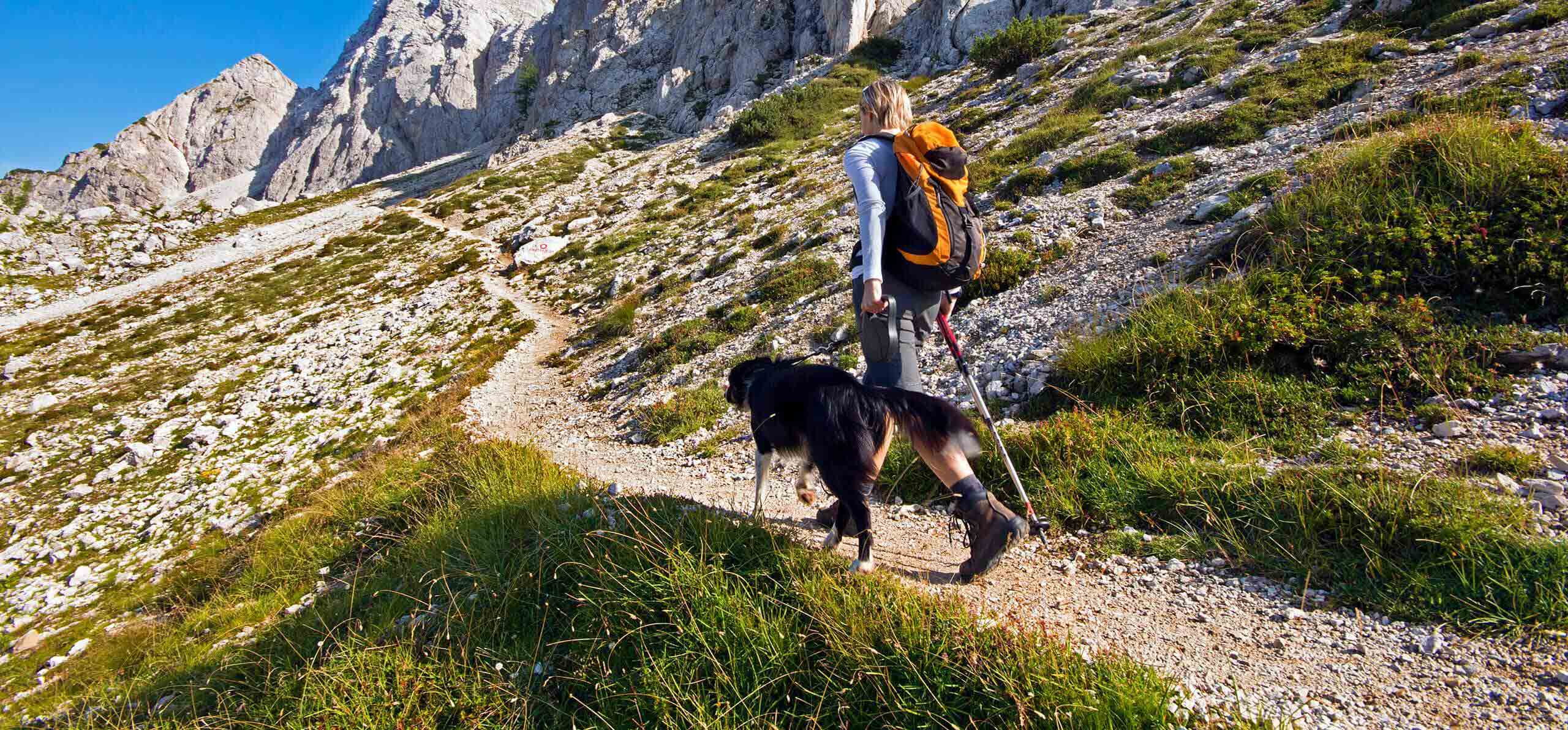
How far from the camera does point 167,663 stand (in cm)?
491

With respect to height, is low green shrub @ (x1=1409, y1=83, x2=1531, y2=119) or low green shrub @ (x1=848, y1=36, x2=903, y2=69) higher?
low green shrub @ (x1=848, y1=36, x2=903, y2=69)

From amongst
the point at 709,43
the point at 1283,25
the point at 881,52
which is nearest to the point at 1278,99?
the point at 1283,25

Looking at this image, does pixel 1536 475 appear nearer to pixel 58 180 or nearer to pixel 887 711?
pixel 887 711

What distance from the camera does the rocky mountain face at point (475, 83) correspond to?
5116 centimetres

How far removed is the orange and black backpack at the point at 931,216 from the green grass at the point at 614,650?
2.00 metres

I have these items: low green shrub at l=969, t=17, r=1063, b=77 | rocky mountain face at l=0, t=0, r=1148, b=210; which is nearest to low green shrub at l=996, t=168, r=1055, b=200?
low green shrub at l=969, t=17, r=1063, b=77

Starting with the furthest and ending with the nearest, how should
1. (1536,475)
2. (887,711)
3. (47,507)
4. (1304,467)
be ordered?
1. (47,507)
2. (1304,467)
3. (1536,475)
4. (887,711)

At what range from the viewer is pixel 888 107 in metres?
3.92

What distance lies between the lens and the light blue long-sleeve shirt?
3.67 metres

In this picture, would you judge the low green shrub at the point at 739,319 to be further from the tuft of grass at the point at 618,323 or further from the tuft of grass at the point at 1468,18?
the tuft of grass at the point at 1468,18

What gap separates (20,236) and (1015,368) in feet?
188

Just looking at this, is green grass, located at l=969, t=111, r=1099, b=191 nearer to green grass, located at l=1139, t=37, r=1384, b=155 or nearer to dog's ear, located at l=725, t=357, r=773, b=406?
green grass, located at l=1139, t=37, r=1384, b=155

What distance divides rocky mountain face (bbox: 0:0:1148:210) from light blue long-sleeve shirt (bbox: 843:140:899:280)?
122ft

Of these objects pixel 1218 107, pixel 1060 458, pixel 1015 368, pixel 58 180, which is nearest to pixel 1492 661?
pixel 1060 458
